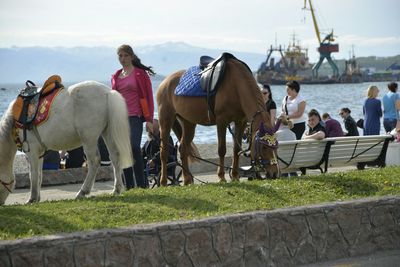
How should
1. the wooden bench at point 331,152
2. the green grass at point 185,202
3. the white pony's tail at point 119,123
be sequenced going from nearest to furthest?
the green grass at point 185,202 < the white pony's tail at point 119,123 < the wooden bench at point 331,152

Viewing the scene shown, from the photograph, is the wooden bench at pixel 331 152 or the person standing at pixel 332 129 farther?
the person standing at pixel 332 129

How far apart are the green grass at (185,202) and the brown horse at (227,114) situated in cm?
73

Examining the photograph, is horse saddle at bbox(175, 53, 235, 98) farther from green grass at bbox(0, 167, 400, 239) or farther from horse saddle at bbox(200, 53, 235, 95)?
green grass at bbox(0, 167, 400, 239)

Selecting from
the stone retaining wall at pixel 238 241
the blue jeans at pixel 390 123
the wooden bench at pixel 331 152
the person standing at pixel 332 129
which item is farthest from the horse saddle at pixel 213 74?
the blue jeans at pixel 390 123

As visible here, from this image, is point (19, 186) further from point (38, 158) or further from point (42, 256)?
point (42, 256)

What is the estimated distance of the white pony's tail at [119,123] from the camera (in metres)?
10.5

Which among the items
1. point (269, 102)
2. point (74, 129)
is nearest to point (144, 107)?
point (74, 129)

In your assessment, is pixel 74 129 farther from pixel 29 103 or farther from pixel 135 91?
pixel 135 91

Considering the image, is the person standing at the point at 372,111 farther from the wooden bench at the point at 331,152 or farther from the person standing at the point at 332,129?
the wooden bench at the point at 331,152

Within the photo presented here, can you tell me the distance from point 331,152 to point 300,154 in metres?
0.92

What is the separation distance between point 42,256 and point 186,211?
209 centimetres

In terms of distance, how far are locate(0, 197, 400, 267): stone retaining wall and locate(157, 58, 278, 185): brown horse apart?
8.15 ft

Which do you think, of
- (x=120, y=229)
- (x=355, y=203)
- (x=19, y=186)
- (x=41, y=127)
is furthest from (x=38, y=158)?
(x=19, y=186)

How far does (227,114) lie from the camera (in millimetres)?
12383
